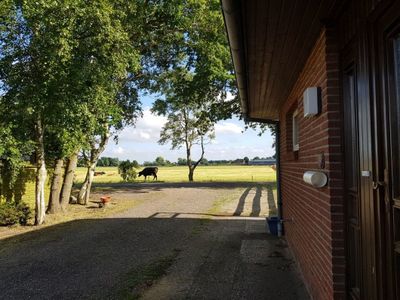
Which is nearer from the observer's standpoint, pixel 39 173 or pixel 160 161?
pixel 39 173

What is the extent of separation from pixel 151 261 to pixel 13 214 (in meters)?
6.65

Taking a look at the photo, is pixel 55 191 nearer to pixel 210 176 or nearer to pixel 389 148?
pixel 389 148

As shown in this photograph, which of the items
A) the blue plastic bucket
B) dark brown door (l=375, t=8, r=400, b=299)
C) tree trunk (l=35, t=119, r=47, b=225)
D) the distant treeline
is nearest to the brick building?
dark brown door (l=375, t=8, r=400, b=299)

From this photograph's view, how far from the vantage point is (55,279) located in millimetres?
6926

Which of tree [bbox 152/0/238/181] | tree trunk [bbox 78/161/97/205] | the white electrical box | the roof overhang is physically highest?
tree [bbox 152/0/238/181]

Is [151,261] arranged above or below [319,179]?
below

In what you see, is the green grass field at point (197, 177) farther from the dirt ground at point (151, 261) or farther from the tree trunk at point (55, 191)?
the dirt ground at point (151, 261)

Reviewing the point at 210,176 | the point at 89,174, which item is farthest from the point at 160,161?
the point at 89,174

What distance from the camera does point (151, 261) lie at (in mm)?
8109

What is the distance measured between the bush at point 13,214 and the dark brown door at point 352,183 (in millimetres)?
11313

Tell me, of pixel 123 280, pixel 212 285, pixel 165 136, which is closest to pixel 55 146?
pixel 123 280

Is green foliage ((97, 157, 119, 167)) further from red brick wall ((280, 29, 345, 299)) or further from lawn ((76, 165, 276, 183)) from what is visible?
red brick wall ((280, 29, 345, 299))

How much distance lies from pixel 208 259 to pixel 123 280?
188 cm

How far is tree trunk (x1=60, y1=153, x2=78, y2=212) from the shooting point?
55.8ft
